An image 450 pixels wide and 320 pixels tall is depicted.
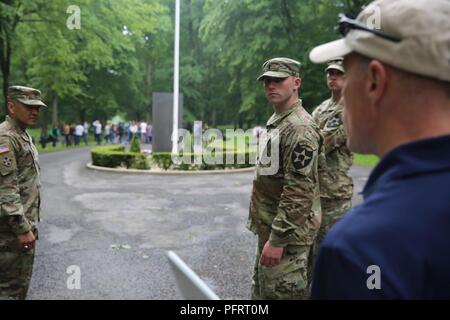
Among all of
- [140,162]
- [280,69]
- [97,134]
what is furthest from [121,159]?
[97,134]

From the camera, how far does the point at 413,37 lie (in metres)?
0.96

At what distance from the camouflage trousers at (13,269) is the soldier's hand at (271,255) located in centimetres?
204

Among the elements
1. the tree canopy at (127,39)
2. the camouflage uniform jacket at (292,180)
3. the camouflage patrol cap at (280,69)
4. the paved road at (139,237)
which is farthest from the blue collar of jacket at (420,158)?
the tree canopy at (127,39)

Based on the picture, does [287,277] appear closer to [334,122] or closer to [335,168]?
[335,168]

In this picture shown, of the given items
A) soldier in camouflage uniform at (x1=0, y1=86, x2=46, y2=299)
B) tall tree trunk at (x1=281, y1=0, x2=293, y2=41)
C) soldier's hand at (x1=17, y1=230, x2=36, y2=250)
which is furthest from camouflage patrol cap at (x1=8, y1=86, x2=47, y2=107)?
tall tree trunk at (x1=281, y1=0, x2=293, y2=41)

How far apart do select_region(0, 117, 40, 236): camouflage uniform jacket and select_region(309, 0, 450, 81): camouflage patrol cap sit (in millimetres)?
3267

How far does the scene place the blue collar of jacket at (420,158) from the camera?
0.90m

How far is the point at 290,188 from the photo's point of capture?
3.03m

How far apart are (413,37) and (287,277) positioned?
7.81 feet

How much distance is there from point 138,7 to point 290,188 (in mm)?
20135

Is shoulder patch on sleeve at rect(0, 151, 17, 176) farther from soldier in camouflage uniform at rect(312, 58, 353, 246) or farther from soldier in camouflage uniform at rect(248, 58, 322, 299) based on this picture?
soldier in camouflage uniform at rect(312, 58, 353, 246)

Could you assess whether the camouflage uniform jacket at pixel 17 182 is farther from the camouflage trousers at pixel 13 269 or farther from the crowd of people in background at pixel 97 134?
the crowd of people in background at pixel 97 134

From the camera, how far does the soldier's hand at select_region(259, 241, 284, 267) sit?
9.93 ft
